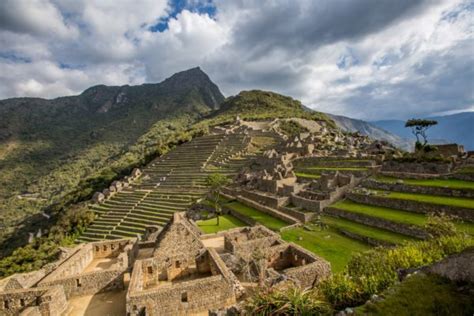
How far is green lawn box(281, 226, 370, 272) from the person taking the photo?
13750 millimetres

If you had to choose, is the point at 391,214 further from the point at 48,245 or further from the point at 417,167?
the point at 48,245

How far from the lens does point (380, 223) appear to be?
53.5 feet

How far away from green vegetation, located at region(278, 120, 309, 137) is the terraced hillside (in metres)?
12.9

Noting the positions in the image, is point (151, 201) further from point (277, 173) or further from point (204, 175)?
point (277, 173)

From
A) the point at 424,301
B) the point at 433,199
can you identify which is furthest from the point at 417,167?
the point at 424,301

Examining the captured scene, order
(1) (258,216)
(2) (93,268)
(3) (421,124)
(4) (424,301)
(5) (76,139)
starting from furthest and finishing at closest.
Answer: (5) (76,139) < (3) (421,124) < (1) (258,216) < (2) (93,268) < (4) (424,301)

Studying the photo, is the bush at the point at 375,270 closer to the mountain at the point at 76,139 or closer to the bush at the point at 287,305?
the bush at the point at 287,305

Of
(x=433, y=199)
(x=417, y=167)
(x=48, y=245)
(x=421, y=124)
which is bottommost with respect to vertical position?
(x=48, y=245)

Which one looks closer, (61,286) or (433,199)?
(61,286)

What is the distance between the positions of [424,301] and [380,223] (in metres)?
12.3

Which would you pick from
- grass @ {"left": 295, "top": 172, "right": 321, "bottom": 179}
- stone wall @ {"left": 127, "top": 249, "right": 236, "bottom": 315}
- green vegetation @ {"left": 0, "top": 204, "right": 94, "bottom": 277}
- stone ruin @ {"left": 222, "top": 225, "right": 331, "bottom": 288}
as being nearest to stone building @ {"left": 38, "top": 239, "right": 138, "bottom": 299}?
stone wall @ {"left": 127, "top": 249, "right": 236, "bottom": 315}

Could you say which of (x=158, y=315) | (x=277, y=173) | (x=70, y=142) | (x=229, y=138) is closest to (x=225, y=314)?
(x=158, y=315)

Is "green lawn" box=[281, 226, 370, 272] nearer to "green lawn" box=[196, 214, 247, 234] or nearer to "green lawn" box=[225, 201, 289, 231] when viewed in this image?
"green lawn" box=[225, 201, 289, 231]

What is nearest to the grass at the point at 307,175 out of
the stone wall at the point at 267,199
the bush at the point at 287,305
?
the stone wall at the point at 267,199
